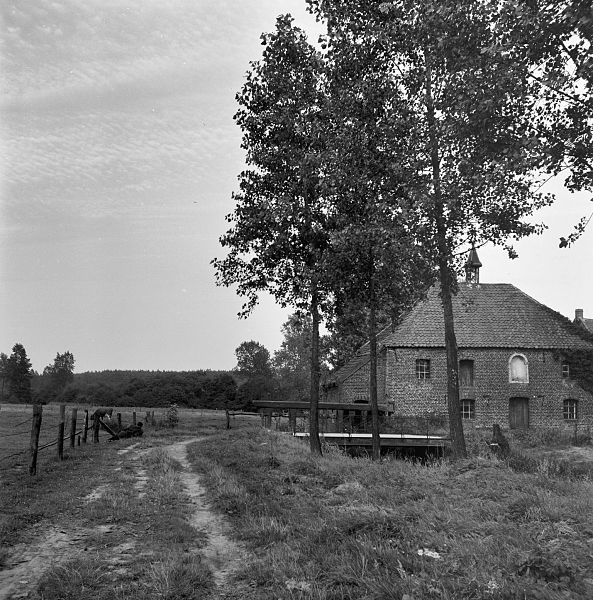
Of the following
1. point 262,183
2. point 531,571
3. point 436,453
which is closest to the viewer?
point 531,571

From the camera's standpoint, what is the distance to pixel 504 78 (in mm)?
11633

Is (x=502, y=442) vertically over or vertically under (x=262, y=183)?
under

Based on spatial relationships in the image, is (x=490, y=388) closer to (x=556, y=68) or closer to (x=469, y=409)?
(x=469, y=409)

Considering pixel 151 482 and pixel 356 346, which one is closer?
pixel 151 482

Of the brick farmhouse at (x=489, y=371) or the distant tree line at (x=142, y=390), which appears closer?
the brick farmhouse at (x=489, y=371)

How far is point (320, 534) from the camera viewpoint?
23.0 ft

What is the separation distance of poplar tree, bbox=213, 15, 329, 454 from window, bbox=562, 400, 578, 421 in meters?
29.0

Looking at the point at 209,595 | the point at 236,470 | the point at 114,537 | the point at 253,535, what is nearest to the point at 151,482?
the point at 236,470

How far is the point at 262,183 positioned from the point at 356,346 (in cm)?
847

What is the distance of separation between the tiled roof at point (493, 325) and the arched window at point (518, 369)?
989 mm

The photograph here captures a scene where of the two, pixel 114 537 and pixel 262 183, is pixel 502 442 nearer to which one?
pixel 262 183

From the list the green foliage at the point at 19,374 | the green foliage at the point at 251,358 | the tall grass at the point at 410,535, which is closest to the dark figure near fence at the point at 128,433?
the tall grass at the point at 410,535

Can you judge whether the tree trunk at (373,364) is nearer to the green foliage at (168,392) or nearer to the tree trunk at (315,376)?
the tree trunk at (315,376)

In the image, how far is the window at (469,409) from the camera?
1581 inches
